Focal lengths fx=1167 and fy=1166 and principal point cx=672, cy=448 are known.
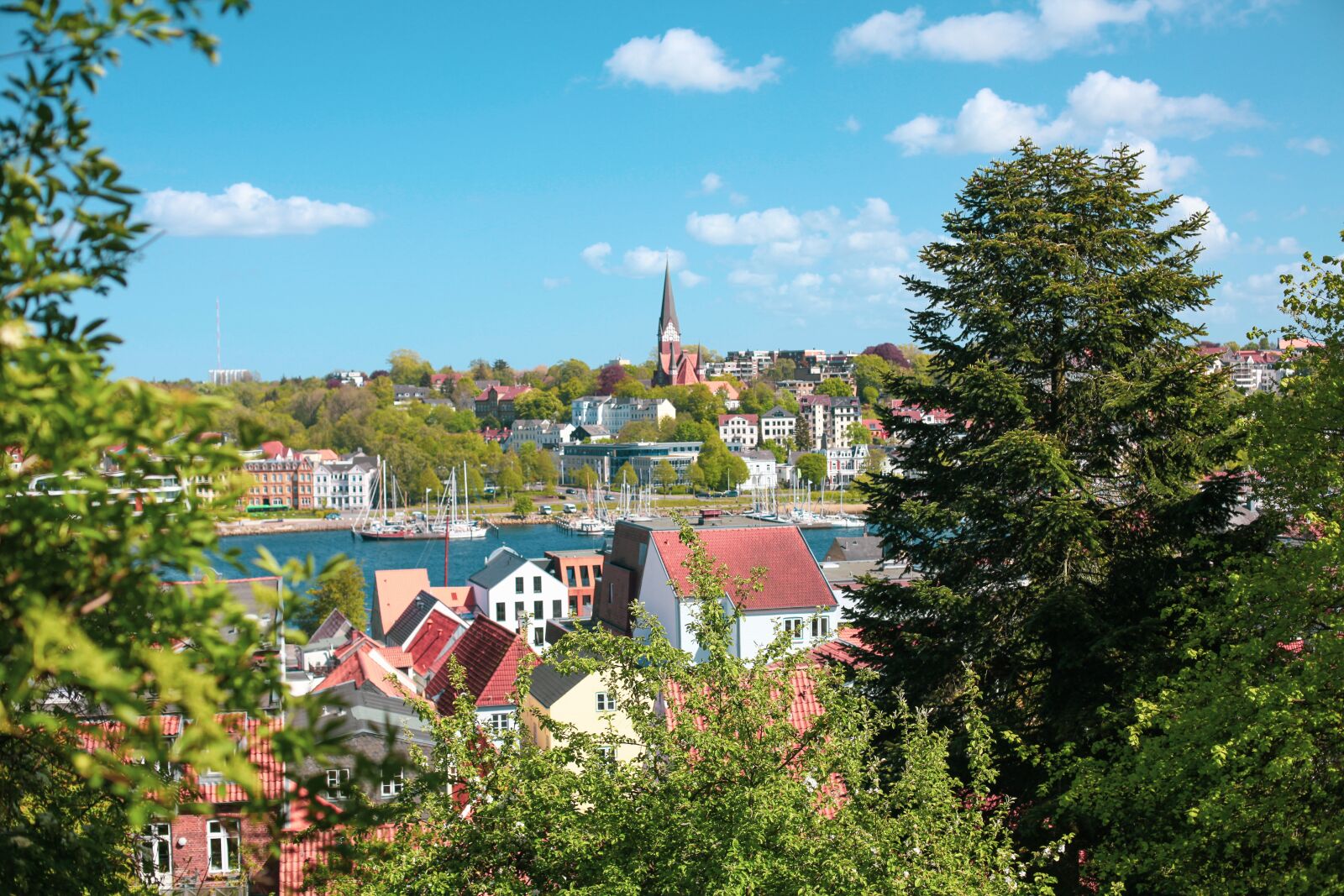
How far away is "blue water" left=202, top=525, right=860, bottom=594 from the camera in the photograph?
8556cm

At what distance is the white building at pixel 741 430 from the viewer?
6476 inches

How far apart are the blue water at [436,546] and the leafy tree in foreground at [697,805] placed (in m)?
69.0

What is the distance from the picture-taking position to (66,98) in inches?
130

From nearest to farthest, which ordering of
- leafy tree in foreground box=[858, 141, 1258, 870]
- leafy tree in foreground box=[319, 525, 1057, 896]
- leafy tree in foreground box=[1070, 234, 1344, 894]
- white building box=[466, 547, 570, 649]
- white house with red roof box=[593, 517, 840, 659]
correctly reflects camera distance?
leafy tree in foreground box=[319, 525, 1057, 896]
leafy tree in foreground box=[1070, 234, 1344, 894]
leafy tree in foreground box=[858, 141, 1258, 870]
white house with red roof box=[593, 517, 840, 659]
white building box=[466, 547, 570, 649]

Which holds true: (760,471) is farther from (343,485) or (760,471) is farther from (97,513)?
(97,513)

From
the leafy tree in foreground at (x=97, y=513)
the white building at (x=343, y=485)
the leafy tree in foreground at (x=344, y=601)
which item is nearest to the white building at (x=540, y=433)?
the white building at (x=343, y=485)

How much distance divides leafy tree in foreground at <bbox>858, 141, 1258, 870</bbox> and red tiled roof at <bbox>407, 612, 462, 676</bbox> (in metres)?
17.7

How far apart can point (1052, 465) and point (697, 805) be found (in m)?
7.19

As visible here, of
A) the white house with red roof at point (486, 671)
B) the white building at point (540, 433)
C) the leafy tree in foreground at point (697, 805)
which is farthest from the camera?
the white building at point (540, 433)

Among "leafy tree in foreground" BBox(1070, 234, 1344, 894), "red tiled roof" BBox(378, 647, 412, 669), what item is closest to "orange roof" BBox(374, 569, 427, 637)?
"red tiled roof" BBox(378, 647, 412, 669)

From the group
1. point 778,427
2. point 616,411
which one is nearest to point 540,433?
point 616,411

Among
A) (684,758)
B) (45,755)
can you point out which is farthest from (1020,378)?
(45,755)

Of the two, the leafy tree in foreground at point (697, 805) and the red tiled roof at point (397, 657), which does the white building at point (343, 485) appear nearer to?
the red tiled roof at point (397, 657)

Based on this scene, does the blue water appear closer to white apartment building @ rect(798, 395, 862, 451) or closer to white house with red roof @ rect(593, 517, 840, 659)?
white house with red roof @ rect(593, 517, 840, 659)
